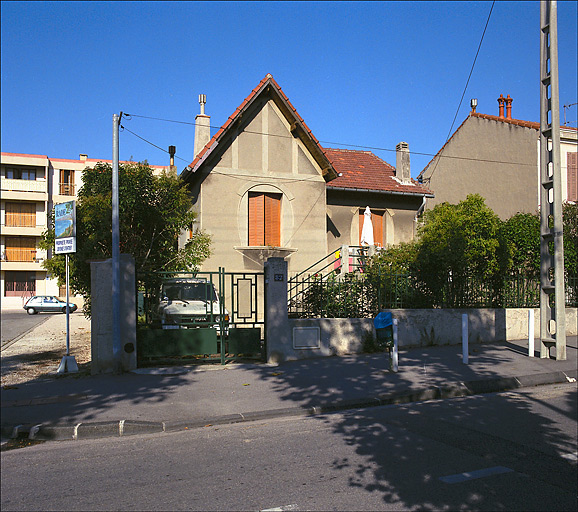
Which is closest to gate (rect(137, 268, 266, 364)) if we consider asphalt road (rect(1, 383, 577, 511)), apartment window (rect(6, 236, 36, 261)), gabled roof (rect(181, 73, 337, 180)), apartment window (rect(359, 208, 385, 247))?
asphalt road (rect(1, 383, 577, 511))

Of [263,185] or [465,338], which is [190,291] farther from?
[263,185]

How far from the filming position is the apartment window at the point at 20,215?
155ft

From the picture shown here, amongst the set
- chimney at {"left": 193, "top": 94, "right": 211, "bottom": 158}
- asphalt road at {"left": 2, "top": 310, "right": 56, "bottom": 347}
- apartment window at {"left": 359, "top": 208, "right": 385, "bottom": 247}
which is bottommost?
asphalt road at {"left": 2, "top": 310, "right": 56, "bottom": 347}

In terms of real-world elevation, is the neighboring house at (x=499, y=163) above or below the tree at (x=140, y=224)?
above

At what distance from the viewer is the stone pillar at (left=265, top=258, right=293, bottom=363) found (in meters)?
11.3

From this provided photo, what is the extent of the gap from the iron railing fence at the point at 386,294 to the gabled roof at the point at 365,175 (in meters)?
7.88

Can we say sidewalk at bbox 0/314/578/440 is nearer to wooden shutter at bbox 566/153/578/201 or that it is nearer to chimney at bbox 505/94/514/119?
wooden shutter at bbox 566/153/578/201

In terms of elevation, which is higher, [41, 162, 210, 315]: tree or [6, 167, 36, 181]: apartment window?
[6, 167, 36, 181]: apartment window

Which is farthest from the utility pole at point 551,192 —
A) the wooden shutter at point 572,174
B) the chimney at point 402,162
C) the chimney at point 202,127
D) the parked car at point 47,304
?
the parked car at point 47,304

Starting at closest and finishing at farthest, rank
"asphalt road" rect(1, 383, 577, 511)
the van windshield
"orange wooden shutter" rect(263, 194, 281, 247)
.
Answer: "asphalt road" rect(1, 383, 577, 511), the van windshield, "orange wooden shutter" rect(263, 194, 281, 247)

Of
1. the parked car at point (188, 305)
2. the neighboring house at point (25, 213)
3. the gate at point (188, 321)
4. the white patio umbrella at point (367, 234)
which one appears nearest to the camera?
the gate at point (188, 321)

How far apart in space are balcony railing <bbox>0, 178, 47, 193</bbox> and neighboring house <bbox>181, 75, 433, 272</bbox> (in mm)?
33047

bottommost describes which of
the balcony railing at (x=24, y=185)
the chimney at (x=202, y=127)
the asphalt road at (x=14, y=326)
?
the asphalt road at (x=14, y=326)

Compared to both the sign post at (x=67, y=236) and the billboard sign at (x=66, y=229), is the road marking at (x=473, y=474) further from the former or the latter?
the billboard sign at (x=66, y=229)
